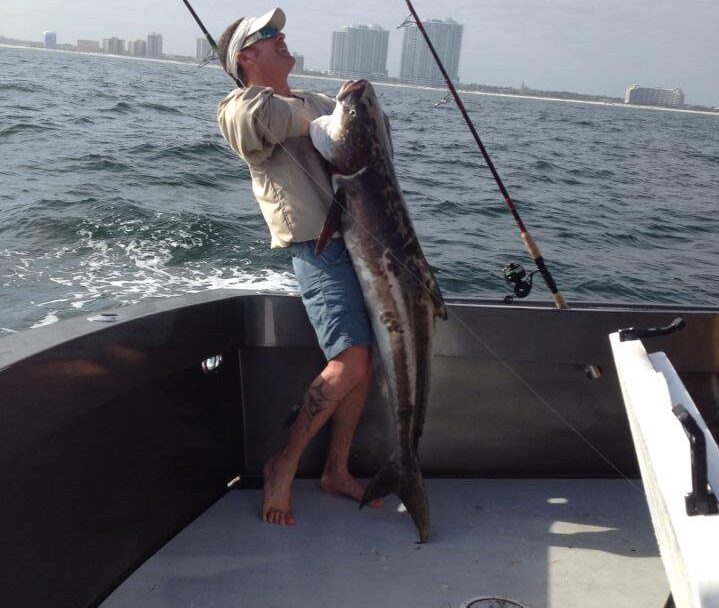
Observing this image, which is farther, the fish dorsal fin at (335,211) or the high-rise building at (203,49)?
the high-rise building at (203,49)

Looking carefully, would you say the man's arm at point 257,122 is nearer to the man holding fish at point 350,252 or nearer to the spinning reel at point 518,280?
the man holding fish at point 350,252

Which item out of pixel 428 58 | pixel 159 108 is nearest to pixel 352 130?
pixel 428 58

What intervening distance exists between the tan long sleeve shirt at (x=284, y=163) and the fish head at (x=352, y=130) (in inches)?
3.4

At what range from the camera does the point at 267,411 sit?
3.51 meters

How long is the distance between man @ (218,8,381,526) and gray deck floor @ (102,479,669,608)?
0.21 m

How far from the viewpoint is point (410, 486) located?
3.10m

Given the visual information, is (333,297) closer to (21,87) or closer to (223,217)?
(223,217)

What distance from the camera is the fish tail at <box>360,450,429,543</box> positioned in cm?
309

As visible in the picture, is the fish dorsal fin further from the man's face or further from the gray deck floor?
the gray deck floor

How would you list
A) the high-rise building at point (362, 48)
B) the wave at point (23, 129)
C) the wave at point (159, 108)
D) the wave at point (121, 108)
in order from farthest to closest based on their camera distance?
1. the wave at point (159, 108)
2. the wave at point (121, 108)
3. the wave at point (23, 129)
4. the high-rise building at point (362, 48)

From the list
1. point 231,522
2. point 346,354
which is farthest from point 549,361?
point 231,522

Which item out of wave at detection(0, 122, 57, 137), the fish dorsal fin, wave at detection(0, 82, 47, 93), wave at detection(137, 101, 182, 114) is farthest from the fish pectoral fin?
wave at detection(0, 82, 47, 93)

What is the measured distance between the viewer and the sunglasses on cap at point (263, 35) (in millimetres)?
3124

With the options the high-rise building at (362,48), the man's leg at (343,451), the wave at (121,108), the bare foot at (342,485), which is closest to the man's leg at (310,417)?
the man's leg at (343,451)
